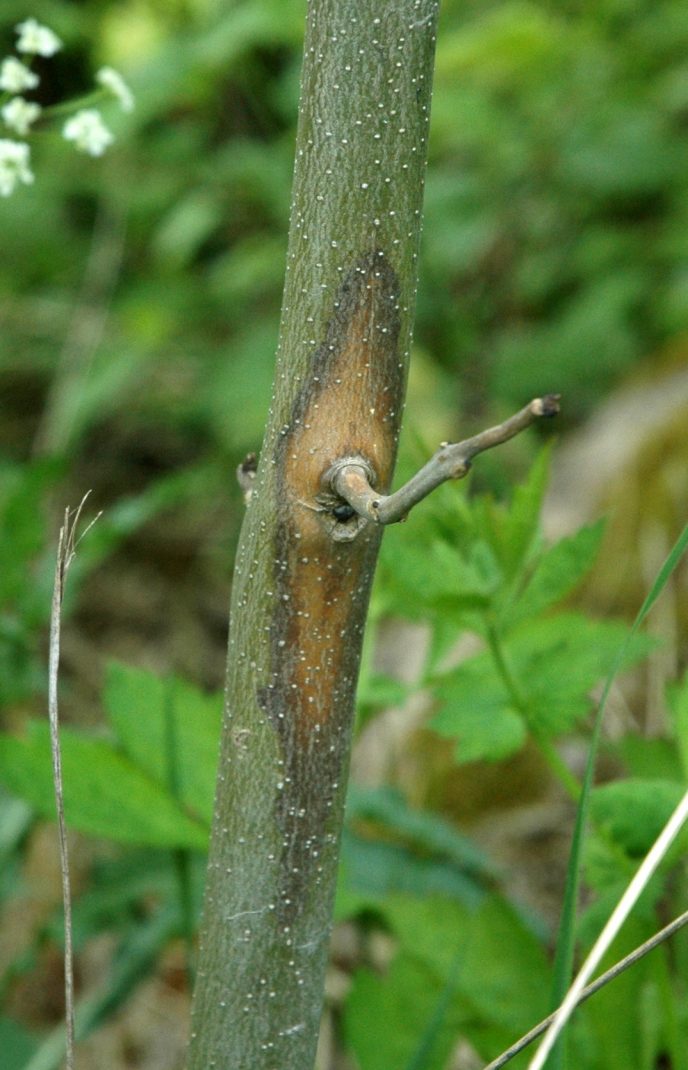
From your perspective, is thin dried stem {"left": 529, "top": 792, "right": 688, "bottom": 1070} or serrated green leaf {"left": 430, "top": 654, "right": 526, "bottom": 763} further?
serrated green leaf {"left": 430, "top": 654, "right": 526, "bottom": 763}

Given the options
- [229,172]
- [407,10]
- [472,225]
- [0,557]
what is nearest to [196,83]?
[229,172]

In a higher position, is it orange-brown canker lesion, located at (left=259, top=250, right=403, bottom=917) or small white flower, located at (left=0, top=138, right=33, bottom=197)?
small white flower, located at (left=0, top=138, right=33, bottom=197)

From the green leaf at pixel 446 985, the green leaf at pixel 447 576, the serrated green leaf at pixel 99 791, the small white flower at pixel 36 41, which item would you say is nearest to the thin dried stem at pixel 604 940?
the green leaf at pixel 447 576

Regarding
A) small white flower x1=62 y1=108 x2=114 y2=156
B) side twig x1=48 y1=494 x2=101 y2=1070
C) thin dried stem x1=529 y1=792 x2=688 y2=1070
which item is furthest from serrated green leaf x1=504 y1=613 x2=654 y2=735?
small white flower x1=62 y1=108 x2=114 y2=156

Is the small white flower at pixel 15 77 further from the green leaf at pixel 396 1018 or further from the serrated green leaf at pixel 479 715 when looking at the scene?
the green leaf at pixel 396 1018

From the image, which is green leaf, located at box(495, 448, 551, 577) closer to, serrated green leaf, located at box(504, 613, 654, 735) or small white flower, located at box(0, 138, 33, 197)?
serrated green leaf, located at box(504, 613, 654, 735)

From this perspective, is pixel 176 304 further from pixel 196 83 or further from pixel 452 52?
pixel 452 52
